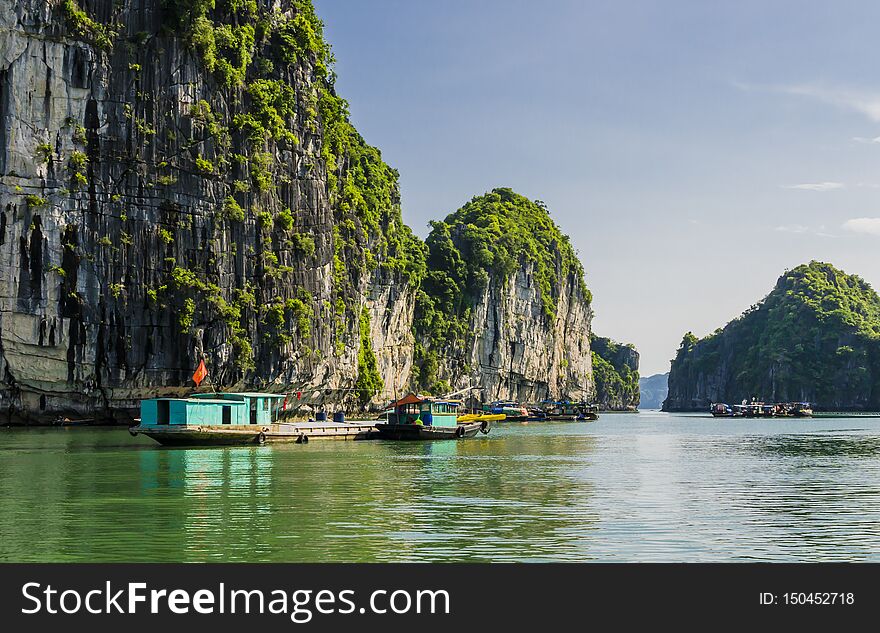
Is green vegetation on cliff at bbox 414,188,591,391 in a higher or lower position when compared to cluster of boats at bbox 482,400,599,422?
higher

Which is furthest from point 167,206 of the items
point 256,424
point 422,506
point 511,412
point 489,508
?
point 511,412

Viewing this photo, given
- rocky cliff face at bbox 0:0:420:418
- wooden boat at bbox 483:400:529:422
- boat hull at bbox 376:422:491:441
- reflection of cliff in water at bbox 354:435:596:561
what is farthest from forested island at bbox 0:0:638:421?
reflection of cliff in water at bbox 354:435:596:561

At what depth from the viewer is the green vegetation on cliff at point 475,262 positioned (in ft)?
350

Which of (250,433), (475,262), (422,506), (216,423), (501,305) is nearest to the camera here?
(422,506)

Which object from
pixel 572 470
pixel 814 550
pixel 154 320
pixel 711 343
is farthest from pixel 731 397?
pixel 814 550

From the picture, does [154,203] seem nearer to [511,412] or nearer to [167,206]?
[167,206]

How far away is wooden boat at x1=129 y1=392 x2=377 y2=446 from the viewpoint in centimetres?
4106

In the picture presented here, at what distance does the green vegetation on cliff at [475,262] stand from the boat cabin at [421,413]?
161 ft

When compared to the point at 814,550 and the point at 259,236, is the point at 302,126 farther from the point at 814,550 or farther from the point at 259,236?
the point at 814,550

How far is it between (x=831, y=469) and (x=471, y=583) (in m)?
24.7

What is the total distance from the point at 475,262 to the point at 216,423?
2975 inches

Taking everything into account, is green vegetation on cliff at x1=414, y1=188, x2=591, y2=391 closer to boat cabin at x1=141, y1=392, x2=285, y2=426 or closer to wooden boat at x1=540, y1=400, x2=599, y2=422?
wooden boat at x1=540, y1=400, x2=599, y2=422

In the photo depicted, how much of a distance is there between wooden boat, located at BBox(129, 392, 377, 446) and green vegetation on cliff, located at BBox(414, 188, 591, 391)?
55606mm

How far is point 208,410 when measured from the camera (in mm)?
42812
